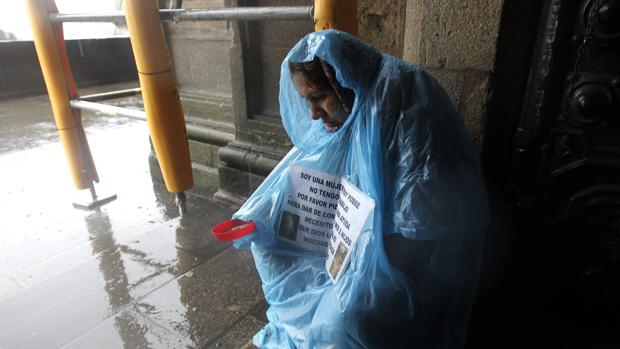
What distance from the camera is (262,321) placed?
1814 millimetres

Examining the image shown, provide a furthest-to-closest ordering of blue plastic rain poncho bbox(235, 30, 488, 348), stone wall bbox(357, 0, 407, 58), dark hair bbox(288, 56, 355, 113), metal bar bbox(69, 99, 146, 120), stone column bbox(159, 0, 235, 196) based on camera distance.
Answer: stone column bbox(159, 0, 235, 196), metal bar bbox(69, 99, 146, 120), stone wall bbox(357, 0, 407, 58), dark hair bbox(288, 56, 355, 113), blue plastic rain poncho bbox(235, 30, 488, 348)

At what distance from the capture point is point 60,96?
261cm

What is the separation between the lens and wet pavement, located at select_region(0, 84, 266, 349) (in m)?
1.77

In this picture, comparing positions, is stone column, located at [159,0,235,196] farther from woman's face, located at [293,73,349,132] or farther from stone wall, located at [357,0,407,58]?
woman's face, located at [293,73,349,132]

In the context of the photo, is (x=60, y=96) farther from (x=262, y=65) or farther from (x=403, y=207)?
(x=403, y=207)

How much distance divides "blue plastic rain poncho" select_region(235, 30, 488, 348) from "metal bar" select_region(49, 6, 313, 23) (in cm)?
35

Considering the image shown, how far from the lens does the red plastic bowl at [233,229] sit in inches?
60.4

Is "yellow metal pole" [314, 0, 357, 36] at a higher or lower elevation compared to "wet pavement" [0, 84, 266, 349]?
higher

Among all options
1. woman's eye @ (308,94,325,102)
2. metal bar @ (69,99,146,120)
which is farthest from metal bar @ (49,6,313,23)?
metal bar @ (69,99,146,120)

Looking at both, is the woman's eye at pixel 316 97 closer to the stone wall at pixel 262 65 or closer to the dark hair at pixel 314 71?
the dark hair at pixel 314 71

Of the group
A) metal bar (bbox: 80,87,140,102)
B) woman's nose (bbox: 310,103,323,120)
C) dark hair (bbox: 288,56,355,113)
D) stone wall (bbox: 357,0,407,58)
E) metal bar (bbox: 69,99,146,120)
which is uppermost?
stone wall (bbox: 357,0,407,58)

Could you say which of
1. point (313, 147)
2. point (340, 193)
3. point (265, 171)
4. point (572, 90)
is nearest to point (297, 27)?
point (265, 171)

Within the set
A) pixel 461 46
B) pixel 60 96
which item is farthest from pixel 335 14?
pixel 60 96

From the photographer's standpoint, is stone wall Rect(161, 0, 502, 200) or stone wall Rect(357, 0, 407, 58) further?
stone wall Rect(357, 0, 407, 58)
